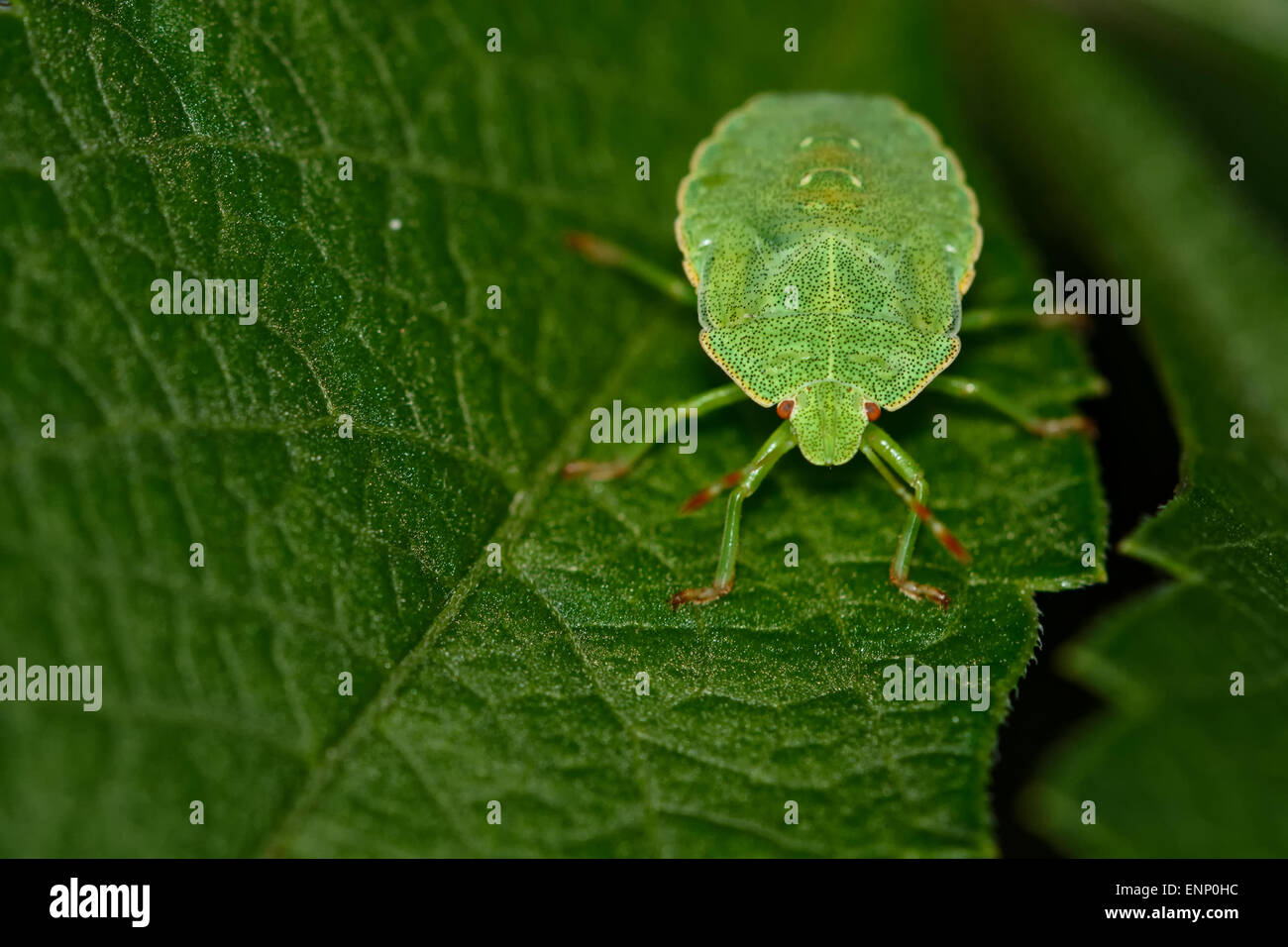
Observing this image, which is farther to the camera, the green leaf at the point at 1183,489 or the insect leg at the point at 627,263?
the insect leg at the point at 627,263

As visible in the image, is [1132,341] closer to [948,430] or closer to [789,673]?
[948,430]

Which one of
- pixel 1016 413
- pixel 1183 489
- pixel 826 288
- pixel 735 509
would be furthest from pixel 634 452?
pixel 1183 489

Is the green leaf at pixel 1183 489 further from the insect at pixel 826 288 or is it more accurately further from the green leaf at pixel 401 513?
the insect at pixel 826 288

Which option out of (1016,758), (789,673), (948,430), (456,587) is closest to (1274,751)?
(1016,758)

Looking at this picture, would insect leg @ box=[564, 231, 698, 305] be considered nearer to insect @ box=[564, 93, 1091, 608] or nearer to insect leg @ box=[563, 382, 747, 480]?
insect @ box=[564, 93, 1091, 608]

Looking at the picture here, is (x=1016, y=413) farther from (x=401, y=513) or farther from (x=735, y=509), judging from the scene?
(x=401, y=513)

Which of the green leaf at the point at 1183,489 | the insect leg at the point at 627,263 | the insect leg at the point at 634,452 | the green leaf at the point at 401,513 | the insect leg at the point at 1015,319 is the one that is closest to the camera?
the green leaf at the point at 401,513

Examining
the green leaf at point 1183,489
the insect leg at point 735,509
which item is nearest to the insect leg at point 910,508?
the insect leg at point 735,509
